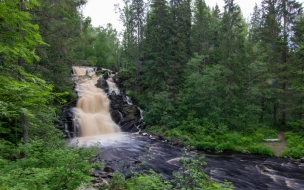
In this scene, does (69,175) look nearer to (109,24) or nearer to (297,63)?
(297,63)

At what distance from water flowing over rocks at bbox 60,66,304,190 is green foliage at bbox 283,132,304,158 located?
2.37 ft

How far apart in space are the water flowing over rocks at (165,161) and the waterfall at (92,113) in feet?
1.69

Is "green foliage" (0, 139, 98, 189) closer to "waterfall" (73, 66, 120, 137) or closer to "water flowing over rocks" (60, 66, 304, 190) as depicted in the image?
"water flowing over rocks" (60, 66, 304, 190)

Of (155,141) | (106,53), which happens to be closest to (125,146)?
(155,141)

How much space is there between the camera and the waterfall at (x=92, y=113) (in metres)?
18.9

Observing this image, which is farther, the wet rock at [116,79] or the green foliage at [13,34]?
the wet rock at [116,79]

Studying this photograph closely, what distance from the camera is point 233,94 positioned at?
66.7 ft

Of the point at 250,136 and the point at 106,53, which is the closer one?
the point at 250,136

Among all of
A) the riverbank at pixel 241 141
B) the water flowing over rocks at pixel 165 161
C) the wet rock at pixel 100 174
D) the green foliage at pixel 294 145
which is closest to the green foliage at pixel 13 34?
the water flowing over rocks at pixel 165 161

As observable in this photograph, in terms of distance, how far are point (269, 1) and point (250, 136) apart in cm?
1520

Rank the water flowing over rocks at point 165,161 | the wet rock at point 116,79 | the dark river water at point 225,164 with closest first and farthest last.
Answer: the water flowing over rocks at point 165,161 < the dark river water at point 225,164 < the wet rock at point 116,79

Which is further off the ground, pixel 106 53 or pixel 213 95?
pixel 106 53

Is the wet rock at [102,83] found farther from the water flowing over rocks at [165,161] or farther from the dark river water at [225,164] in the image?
the dark river water at [225,164]

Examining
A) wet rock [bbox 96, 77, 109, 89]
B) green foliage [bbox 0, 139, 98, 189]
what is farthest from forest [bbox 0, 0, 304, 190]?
green foliage [bbox 0, 139, 98, 189]
